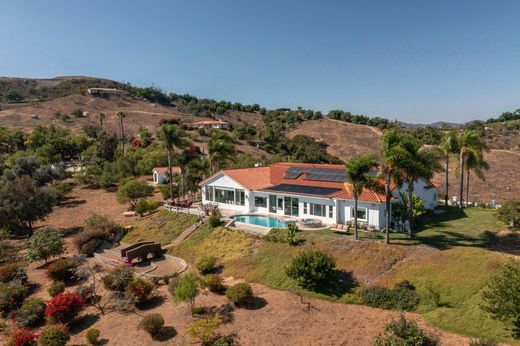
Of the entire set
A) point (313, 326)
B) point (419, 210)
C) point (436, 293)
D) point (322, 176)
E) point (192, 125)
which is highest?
point (192, 125)

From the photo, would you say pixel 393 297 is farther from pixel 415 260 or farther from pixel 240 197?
pixel 240 197

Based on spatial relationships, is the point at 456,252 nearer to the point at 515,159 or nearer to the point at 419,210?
the point at 419,210

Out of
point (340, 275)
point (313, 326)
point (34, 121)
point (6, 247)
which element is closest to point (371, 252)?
point (340, 275)

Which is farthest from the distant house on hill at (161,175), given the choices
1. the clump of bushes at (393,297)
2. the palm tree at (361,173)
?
the clump of bushes at (393,297)

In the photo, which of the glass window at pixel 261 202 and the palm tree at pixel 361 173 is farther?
the glass window at pixel 261 202

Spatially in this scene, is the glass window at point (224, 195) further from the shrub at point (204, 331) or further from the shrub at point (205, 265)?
the shrub at point (204, 331)
